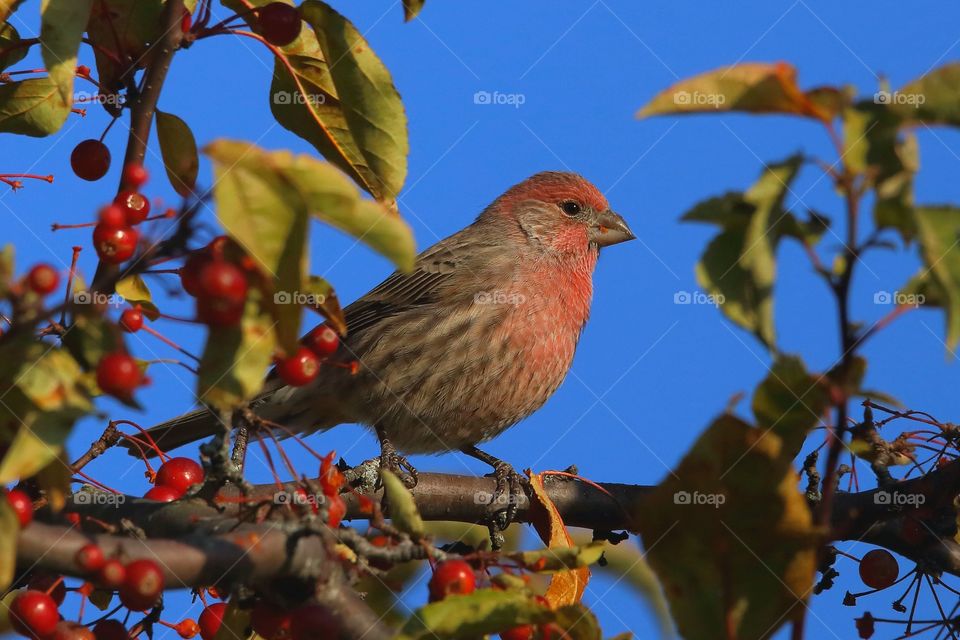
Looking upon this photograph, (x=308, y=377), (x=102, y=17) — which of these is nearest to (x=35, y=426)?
(x=308, y=377)

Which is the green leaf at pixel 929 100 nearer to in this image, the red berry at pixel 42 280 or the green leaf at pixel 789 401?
the green leaf at pixel 789 401

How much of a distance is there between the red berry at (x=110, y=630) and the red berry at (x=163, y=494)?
0.40 metres

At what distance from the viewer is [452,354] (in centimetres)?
688

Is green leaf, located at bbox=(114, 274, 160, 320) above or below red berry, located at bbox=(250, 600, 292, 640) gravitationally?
above

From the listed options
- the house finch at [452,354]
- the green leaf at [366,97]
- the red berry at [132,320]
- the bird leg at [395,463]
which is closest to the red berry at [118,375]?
the red berry at [132,320]

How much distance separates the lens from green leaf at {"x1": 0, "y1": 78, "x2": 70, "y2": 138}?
352cm

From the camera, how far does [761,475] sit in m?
2.26

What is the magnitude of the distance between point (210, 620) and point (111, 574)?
48.4 inches

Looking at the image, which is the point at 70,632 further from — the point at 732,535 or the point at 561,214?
the point at 561,214

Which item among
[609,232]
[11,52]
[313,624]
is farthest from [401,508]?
[609,232]

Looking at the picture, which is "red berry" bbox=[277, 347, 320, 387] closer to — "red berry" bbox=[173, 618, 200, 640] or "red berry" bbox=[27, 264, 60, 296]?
"red berry" bbox=[27, 264, 60, 296]

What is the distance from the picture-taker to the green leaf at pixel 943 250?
185cm

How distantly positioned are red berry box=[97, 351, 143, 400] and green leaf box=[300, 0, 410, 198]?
137cm

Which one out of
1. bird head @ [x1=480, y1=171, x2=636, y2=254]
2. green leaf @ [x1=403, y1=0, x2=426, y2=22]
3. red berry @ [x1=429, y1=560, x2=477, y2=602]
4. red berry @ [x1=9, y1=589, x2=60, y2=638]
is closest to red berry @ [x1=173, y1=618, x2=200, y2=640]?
red berry @ [x1=9, y1=589, x2=60, y2=638]
